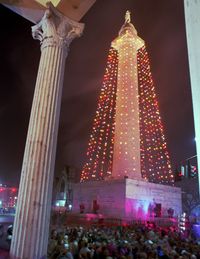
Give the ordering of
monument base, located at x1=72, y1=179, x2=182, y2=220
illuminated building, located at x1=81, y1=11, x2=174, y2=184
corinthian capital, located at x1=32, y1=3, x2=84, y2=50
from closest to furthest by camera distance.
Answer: corinthian capital, located at x1=32, y1=3, x2=84, y2=50, monument base, located at x1=72, y1=179, x2=182, y2=220, illuminated building, located at x1=81, y1=11, x2=174, y2=184

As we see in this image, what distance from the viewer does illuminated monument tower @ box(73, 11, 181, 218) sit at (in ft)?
88.7

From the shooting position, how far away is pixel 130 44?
3525 centimetres

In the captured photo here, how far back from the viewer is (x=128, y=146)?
98.8ft

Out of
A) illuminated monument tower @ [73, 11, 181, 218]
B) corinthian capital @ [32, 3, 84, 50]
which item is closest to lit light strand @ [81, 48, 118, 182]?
illuminated monument tower @ [73, 11, 181, 218]

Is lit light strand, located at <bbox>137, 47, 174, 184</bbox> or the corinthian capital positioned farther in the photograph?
lit light strand, located at <bbox>137, 47, 174, 184</bbox>

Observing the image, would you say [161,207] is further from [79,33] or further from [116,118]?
[79,33]

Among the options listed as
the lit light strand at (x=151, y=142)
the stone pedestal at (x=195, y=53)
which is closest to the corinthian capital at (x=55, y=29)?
the stone pedestal at (x=195, y=53)

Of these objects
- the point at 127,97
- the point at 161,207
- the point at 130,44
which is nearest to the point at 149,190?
the point at 161,207

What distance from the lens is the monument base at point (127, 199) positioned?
25.7m

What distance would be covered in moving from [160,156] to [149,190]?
7.31m

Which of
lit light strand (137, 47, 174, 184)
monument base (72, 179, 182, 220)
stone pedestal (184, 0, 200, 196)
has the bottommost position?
monument base (72, 179, 182, 220)

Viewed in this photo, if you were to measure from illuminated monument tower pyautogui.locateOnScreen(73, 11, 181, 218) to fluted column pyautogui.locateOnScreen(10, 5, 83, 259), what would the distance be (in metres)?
21.0

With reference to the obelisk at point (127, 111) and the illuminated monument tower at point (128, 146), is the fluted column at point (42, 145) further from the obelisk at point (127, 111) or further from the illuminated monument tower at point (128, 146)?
the obelisk at point (127, 111)

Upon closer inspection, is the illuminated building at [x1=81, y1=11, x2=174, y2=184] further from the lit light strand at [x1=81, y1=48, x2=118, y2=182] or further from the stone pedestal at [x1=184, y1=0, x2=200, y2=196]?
the stone pedestal at [x1=184, y1=0, x2=200, y2=196]
